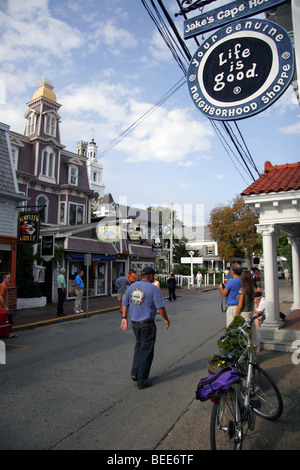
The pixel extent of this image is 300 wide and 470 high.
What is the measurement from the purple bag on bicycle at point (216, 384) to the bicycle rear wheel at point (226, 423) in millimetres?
86

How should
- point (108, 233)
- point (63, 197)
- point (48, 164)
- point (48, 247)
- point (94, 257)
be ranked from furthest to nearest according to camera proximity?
point (63, 197), point (48, 164), point (108, 233), point (94, 257), point (48, 247)

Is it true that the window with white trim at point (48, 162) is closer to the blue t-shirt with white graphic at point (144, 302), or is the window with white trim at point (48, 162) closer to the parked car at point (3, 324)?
the parked car at point (3, 324)

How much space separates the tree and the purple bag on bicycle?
37276mm

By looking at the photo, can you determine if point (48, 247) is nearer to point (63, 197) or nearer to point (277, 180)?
point (277, 180)

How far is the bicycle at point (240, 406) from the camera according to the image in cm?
290

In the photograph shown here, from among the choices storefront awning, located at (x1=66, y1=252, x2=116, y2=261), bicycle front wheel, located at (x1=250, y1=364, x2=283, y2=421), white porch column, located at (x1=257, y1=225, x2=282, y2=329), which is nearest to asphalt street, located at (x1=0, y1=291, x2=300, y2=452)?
bicycle front wheel, located at (x1=250, y1=364, x2=283, y2=421)

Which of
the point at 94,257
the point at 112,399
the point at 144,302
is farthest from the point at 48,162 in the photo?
the point at 112,399

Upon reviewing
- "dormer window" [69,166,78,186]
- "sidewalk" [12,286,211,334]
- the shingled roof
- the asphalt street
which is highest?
"dormer window" [69,166,78,186]

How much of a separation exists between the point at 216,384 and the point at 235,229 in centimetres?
3762

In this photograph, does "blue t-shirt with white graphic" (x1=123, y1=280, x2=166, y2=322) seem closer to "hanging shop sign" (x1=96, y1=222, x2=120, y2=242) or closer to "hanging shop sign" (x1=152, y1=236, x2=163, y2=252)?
"hanging shop sign" (x1=96, y1=222, x2=120, y2=242)

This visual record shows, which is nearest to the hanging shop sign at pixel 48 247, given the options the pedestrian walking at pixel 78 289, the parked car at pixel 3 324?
the pedestrian walking at pixel 78 289

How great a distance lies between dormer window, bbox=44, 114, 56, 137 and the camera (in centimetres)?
2409

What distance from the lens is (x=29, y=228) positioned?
12594 millimetres

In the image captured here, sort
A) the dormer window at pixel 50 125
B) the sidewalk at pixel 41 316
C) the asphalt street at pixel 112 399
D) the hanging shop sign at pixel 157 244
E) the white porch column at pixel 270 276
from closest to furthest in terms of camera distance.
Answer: the asphalt street at pixel 112 399
the white porch column at pixel 270 276
the sidewalk at pixel 41 316
the dormer window at pixel 50 125
the hanging shop sign at pixel 157 244
